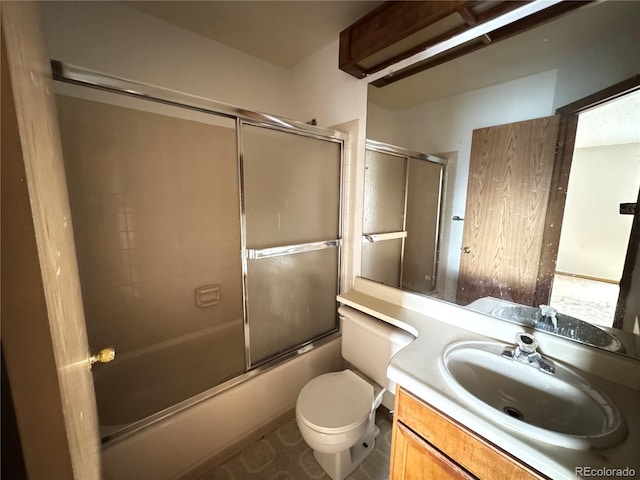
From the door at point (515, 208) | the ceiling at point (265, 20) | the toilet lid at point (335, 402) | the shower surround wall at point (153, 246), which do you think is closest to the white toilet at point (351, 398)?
the toilet lid at point (335, 402)

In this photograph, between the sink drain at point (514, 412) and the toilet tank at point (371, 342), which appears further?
the toilet tank at point (371, 342)

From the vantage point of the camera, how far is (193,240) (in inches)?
75.2

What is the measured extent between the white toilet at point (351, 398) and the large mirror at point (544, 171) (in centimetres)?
44

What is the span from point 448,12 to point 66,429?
5.58 feet

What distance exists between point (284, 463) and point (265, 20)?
2585 mm

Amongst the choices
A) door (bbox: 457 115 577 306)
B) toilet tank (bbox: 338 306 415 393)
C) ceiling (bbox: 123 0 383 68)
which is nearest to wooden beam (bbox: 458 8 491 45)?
door (bbox: 457 115 577 306)

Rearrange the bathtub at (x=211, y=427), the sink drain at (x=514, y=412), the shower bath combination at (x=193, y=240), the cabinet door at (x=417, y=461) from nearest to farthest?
the cabinet door at (x=417, y=461)
the sink drain at (x=514, y=412)
the bathtub at (x=211, y=427)
the shower bath combination at (x=193, y=240)

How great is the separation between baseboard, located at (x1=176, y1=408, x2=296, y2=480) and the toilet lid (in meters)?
0.45

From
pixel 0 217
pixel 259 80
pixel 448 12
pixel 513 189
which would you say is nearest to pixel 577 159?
pixel 513 189

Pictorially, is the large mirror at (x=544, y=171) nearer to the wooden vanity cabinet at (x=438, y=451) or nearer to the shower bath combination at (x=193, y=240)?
the wooden vanity cabinet at (x=438, y=451)

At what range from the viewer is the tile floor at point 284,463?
1299 millimetres

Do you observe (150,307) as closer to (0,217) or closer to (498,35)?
(0,217)

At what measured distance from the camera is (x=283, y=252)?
65.3 inches

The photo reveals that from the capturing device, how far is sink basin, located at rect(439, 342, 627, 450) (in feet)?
2.09
